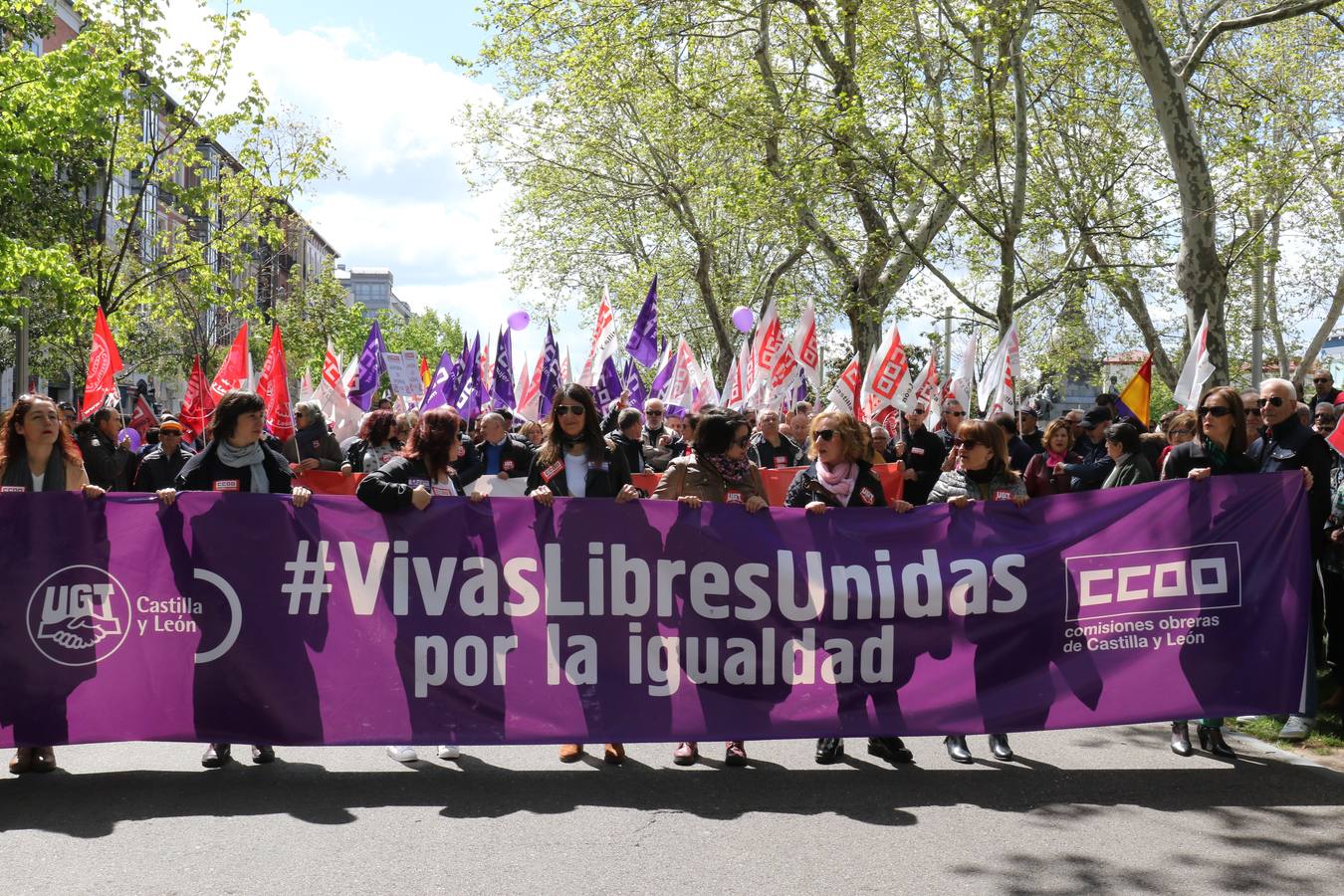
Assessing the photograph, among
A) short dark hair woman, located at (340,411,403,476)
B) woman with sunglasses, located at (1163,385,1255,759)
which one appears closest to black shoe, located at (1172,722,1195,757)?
woman with sunglasses, located at (1163,385,1255,759)

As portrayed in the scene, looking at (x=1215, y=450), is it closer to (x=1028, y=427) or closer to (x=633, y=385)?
(x=1028, y=427)

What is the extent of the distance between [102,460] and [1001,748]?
7.98 m

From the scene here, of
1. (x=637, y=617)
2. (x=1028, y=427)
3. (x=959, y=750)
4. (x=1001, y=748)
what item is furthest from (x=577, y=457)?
(x=1028, y=427)

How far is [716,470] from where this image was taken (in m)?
6.98

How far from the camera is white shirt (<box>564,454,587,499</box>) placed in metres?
7.02

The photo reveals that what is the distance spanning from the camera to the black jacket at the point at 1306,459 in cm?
693

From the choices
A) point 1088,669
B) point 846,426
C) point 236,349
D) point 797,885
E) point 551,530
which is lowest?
point 797,885

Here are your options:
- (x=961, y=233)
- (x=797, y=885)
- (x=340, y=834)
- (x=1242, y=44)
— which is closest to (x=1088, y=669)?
(x=797, y=885)

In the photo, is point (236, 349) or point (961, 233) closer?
point (236, 349)

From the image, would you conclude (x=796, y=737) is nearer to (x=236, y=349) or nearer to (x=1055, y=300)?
(x=236, y=349)

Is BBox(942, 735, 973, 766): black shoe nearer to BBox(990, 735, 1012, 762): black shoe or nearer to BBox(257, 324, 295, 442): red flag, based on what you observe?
BBox(990, 735, 1012, 762): black shoe

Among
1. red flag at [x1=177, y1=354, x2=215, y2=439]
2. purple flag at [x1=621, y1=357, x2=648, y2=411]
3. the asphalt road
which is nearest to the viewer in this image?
the asphalt road

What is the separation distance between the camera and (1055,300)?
29547 millimetres

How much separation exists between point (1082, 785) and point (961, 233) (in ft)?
52.5
